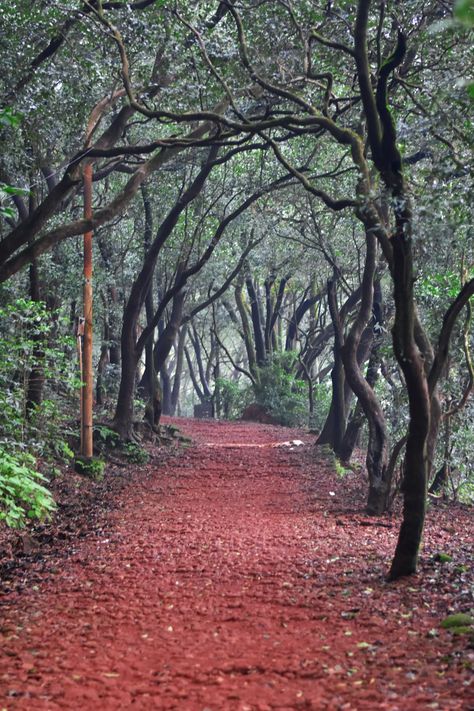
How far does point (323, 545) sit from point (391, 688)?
4.23 meters

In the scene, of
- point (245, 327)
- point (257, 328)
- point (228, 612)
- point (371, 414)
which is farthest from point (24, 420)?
point (245, 327)

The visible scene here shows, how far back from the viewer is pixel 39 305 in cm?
1053

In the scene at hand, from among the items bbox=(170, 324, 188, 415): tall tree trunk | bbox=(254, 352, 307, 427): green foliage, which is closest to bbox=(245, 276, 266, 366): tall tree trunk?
bbox=(254, 352, 307, 427): green foliage

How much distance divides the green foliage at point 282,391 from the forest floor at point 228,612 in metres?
15.9

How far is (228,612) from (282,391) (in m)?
22.1

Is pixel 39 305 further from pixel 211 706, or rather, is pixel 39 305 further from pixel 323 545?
pixel 211 706

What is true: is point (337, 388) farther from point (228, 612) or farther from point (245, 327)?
point (245, 327)

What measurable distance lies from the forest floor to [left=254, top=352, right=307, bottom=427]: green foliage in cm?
1592

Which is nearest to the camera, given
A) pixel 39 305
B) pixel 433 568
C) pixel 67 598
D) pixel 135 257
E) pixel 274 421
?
pixel 67 598

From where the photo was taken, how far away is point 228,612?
584cm

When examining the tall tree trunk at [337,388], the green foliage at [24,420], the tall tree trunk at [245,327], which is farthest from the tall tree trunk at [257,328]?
the green foliage at [24,420]

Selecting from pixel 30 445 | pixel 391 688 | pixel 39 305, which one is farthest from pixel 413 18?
pixel 391 688

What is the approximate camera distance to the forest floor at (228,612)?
4.20m

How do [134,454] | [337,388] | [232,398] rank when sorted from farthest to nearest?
[232,398], [337,388], [134,454]
